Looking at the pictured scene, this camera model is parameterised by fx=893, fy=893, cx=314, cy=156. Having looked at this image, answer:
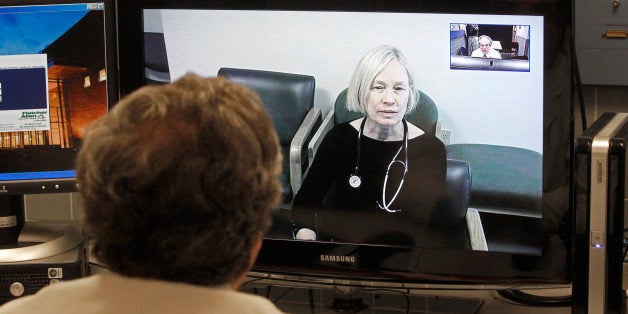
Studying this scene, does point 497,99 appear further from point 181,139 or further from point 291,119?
point 181,139

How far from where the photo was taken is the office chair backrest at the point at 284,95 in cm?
169

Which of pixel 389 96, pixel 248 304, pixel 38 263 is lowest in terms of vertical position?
pixel 38 263

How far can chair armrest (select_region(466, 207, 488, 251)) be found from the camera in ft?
5.40

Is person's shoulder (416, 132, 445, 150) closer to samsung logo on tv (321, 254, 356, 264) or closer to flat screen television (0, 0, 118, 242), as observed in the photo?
samsung logo on tv (321, 254, 356, 264)

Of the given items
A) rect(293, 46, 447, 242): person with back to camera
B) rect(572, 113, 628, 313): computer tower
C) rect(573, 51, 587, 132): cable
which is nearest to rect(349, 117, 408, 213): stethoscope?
rect(293, 46, 447, 242): person with back to camera

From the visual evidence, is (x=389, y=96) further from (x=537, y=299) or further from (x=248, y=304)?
(x=248, y=304)

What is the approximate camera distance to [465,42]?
161 cm

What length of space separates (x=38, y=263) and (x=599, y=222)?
1022 mm

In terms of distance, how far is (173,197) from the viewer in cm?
81

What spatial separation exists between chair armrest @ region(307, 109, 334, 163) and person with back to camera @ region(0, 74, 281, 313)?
794 millimetres

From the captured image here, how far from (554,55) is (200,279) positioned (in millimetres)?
946

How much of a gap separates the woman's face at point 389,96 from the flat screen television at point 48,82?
53 centimetres

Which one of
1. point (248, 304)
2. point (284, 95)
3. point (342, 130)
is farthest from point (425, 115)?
point (248, 304)

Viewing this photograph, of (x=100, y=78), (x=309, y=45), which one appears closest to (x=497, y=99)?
(x=309, y=45)
